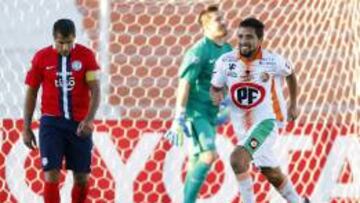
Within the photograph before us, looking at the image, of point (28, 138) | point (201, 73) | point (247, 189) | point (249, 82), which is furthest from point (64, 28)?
point (247, 189)

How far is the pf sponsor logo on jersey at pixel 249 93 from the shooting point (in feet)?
21.2

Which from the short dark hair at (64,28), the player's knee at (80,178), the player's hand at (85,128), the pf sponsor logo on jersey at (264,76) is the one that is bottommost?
the player's knee at (80,178)

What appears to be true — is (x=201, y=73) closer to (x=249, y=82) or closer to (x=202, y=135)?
(x=202, y=135)

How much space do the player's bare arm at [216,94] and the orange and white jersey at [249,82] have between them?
20 mm

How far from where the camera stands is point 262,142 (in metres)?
6.38

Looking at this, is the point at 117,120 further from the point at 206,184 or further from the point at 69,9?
the point at 69,9

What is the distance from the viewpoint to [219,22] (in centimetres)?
679

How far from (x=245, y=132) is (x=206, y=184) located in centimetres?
115

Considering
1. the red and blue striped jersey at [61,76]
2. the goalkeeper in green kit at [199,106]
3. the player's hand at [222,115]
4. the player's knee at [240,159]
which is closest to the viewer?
the player's knee at [240,159]

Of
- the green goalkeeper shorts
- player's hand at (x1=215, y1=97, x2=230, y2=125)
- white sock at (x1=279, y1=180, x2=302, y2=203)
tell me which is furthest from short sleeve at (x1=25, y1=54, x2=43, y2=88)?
white sock at (x1=279, y1=180, x2=302, y2=203)

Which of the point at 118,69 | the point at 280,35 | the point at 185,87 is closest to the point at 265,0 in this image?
the point at 280,35

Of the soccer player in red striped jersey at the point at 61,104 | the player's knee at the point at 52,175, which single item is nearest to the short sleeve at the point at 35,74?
the soccer player in red striped jersey at the point at 61,104

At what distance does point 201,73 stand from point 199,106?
0.19 meters

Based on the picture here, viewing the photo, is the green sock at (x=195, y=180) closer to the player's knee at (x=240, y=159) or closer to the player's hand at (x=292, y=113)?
the player's knee at (x=240, y=159)
